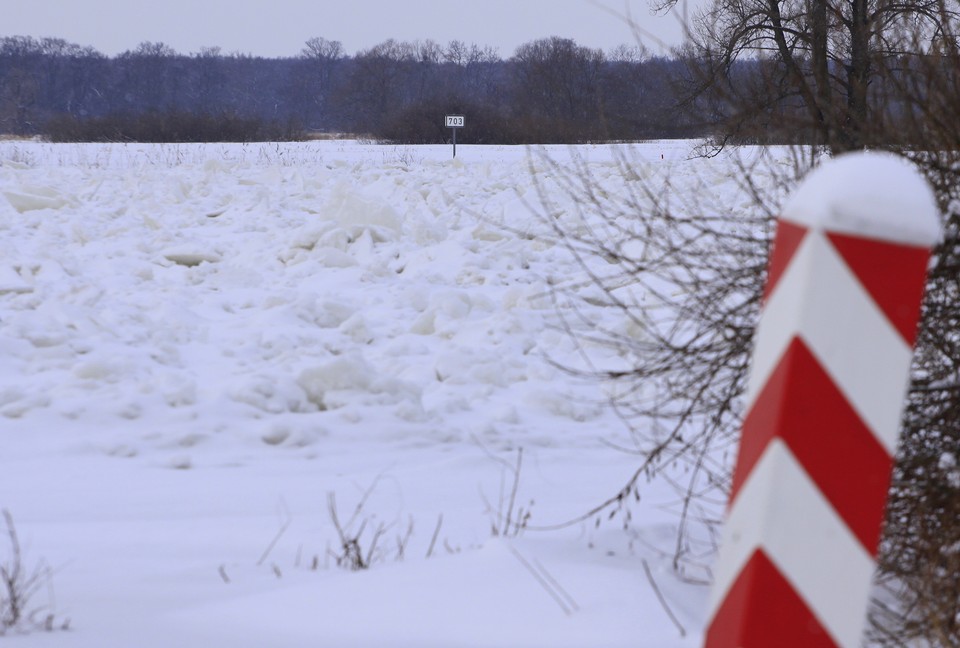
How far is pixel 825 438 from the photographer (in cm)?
129

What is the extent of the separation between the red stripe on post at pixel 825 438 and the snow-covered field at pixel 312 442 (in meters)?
0.98

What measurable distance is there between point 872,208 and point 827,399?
0.79 feet

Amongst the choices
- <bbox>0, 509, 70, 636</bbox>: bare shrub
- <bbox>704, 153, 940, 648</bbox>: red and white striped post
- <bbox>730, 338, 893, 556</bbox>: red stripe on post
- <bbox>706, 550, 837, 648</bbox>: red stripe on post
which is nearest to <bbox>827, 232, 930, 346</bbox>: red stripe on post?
<bbox>704, 153, 940, 648</bbox>: red and white striped post

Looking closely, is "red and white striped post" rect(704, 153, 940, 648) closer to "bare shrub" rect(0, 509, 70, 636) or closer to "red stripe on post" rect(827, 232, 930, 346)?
"red stripe on post" rect(827, 232, 930, 346)

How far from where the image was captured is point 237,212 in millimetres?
11609

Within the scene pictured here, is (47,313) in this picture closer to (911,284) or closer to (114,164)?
(911,284)


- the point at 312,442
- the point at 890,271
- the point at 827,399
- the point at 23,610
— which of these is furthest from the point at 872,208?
the point at 312,442

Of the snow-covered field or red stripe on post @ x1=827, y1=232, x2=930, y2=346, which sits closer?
red stripe on post @ x1=827, y1=232, x2=930, y2=346

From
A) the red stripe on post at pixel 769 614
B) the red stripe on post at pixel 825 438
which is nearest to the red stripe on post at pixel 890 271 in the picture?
the red stripe on post at pixel 825 438

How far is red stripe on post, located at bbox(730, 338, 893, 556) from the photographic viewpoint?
128 centimetres

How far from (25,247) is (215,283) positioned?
7.13 ft

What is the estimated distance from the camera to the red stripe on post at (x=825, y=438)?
4.19 ft

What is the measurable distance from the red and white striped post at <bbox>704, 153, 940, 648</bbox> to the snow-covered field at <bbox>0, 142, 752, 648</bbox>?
92cm

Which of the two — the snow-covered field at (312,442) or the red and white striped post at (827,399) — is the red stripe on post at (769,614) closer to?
the red and white striped post at (827,399)
